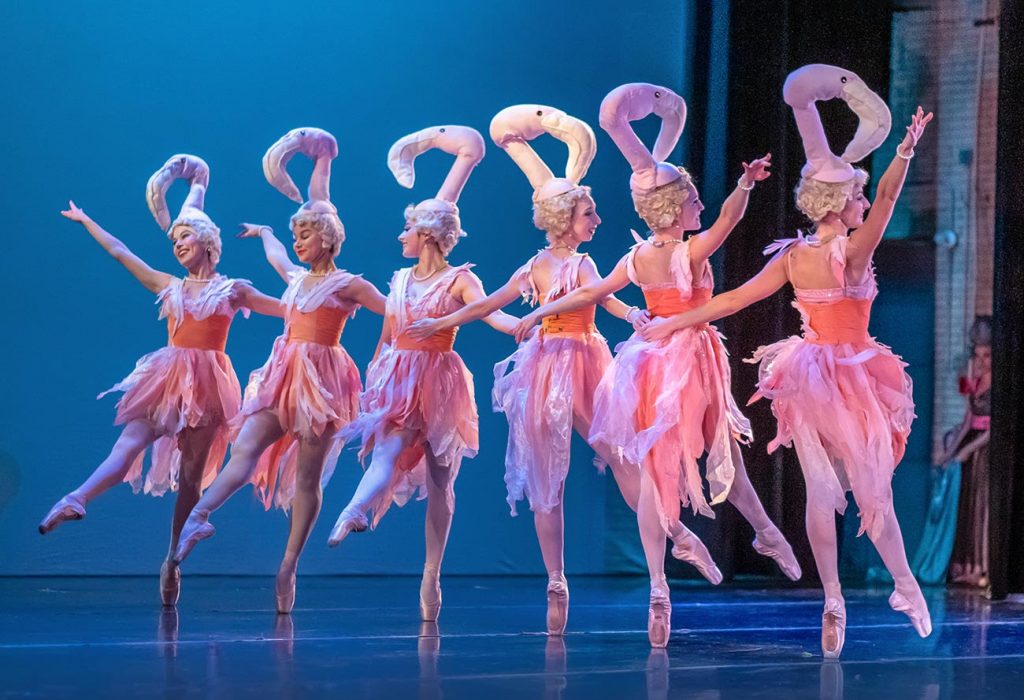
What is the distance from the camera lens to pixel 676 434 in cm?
411

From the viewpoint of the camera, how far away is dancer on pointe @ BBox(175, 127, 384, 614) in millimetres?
4832

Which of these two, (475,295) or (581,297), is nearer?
(581,297)

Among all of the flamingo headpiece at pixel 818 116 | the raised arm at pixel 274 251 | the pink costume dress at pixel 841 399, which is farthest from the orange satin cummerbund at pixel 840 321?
the raised arm at pixel 274 251

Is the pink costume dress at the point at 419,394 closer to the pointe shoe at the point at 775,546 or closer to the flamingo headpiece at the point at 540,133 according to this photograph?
the flamingo headpiece at the point at 540,133

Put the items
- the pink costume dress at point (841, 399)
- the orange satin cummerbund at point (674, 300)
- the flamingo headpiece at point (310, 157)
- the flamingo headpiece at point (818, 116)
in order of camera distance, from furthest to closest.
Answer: the flamingo headpiece at point (310, 157) → the orange satin cummerbund at point (674, 300) → the flamingo headpiece at point (818, 116) → the pink costume dress at point (841, 399)

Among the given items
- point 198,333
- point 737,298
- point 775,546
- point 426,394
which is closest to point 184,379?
point 198,333

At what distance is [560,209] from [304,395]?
47.5 inches

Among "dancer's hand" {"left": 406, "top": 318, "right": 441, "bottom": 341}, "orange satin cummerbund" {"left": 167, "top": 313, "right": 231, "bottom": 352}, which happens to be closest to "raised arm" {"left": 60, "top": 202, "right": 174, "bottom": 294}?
"orange satin cummerbund" {"left": 167, "top": 313, "right": 231, "bottom": 352}

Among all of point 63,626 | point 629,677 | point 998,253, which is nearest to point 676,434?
point 629,677

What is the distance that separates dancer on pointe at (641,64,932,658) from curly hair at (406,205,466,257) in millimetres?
1058

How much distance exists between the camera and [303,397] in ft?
15.9

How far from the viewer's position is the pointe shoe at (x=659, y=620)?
4.00m

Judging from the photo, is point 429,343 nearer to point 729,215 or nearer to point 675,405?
point 675,405

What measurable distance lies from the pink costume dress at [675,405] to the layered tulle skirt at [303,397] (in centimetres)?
116
